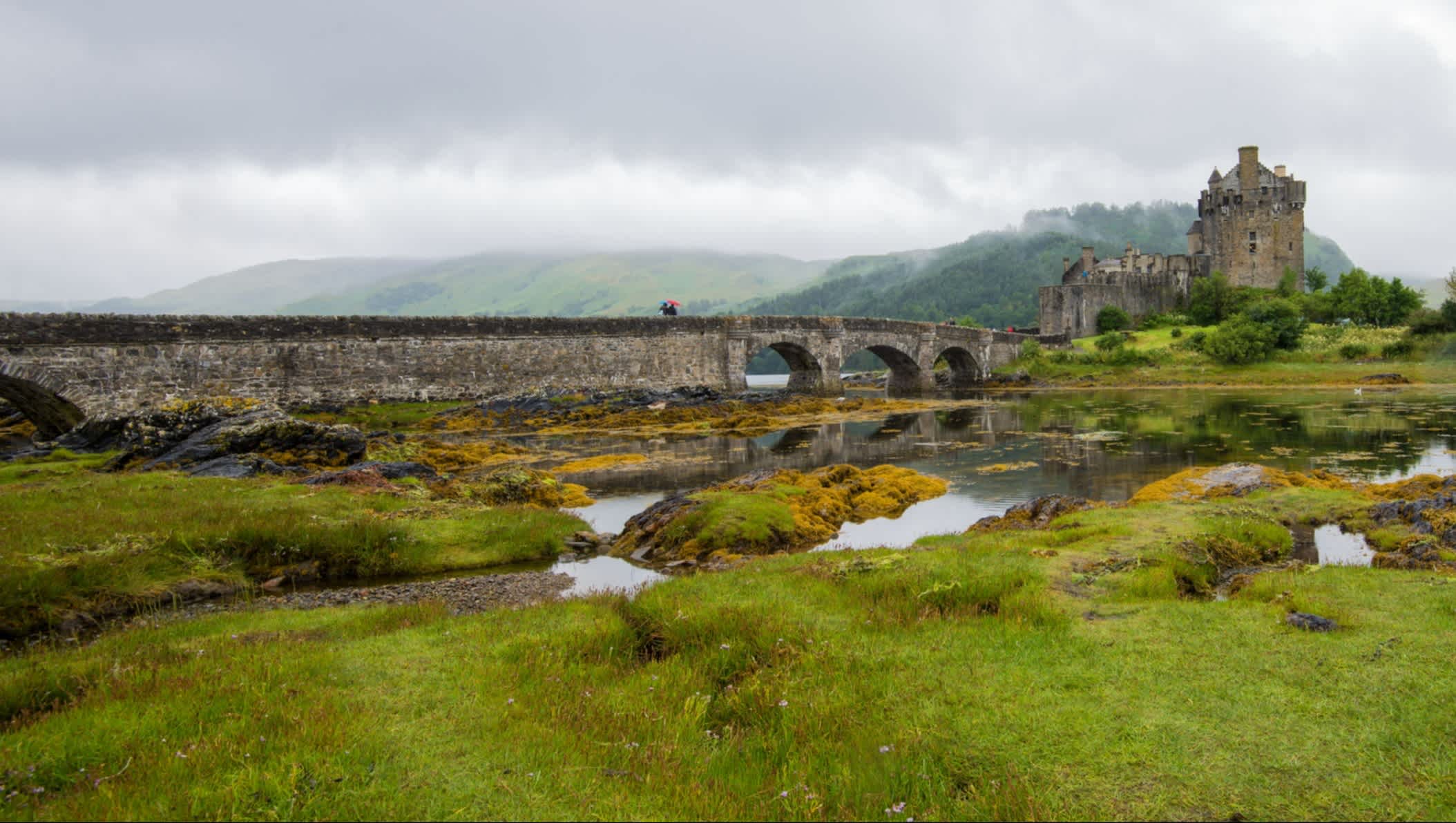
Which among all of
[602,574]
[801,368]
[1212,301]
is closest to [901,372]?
[801,368]

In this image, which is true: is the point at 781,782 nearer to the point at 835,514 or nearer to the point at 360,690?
the point at 360,690

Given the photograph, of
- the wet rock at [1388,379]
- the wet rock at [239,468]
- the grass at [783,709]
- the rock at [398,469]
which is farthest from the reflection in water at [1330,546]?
the wet rock at [1388,379]

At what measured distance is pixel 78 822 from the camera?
3990 mm

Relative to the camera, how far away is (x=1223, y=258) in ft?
254

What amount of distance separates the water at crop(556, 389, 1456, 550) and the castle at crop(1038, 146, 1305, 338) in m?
34.9

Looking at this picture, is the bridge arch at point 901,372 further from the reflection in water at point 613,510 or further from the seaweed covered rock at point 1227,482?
the reflection in water at point 613,510

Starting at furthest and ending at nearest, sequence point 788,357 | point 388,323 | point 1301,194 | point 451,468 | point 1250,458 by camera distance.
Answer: point 1301,194
point 788,357
point 388,323
point 451,468
point 1250,458

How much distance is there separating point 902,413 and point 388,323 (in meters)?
Result: 26.9

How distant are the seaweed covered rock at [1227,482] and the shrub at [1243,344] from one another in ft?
155

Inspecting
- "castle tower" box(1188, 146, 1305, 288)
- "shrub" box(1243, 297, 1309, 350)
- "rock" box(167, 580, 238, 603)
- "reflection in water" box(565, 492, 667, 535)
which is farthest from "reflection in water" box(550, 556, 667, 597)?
"castle tower" box(1188, 146, 1305, 288)

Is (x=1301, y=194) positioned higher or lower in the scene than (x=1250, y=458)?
higher

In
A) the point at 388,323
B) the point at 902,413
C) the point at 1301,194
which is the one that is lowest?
the point at 902,413

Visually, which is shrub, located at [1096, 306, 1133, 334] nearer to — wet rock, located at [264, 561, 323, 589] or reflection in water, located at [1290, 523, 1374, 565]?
reflection in water, located at [1290, 523, 1374, 565]

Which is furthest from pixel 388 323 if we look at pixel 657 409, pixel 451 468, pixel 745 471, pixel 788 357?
pixel 788 357
